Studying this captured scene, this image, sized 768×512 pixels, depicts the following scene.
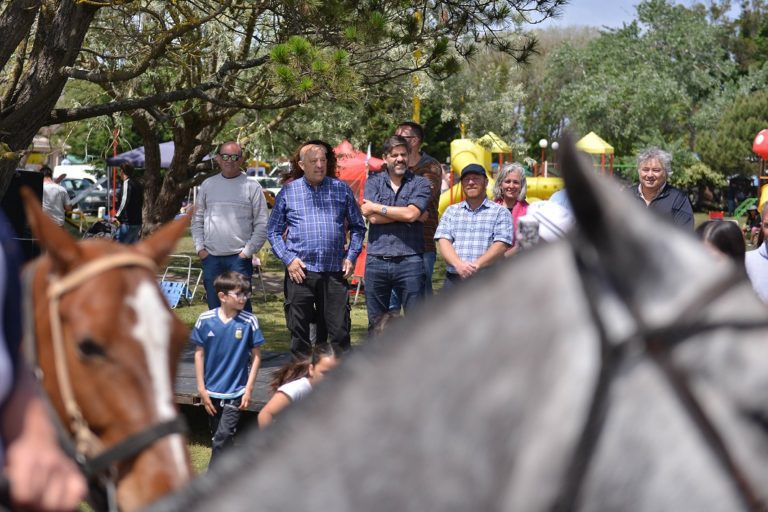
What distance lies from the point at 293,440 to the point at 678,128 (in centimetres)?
5294

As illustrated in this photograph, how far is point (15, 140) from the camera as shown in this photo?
27.2 ft

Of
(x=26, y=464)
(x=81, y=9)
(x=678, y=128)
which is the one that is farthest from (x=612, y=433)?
(x=678, y=128)

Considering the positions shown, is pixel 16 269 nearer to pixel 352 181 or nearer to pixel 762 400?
pixel 762 400

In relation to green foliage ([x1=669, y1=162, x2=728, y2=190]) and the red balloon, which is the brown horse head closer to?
the red balloon

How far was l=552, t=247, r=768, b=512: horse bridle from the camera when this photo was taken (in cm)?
102

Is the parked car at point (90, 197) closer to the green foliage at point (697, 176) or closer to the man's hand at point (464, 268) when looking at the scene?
the green foliage at point (697, 176)

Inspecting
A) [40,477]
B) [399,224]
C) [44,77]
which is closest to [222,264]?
[399,224]

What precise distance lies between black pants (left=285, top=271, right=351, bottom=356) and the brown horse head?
17.7ft

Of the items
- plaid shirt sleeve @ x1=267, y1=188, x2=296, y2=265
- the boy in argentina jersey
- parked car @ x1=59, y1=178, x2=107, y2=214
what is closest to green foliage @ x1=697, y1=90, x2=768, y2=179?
parked car @ x1=59, y1=178, x2=107, y2=214

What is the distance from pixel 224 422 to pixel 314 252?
1903 millimetres

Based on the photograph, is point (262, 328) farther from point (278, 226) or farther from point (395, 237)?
point (395, 237)

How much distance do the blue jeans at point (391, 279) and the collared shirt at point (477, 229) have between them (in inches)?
12.5

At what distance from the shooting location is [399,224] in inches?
300

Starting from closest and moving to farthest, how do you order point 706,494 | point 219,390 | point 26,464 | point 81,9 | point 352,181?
point 706,494 < point 26,464 < point 219,390 < point 81,9 < point 352,181
